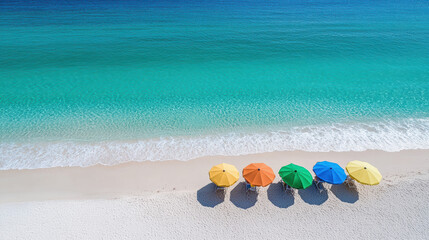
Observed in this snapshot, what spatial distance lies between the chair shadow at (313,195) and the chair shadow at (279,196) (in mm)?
641

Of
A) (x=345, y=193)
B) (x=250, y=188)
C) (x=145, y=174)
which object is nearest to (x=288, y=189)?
(x=250, y=188)

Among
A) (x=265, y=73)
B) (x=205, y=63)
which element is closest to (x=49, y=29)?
(x=205, y=63)

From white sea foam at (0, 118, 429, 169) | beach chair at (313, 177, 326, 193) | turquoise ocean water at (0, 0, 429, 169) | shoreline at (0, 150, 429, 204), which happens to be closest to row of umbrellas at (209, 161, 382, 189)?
beach chair at (313, 177, 326, 193)

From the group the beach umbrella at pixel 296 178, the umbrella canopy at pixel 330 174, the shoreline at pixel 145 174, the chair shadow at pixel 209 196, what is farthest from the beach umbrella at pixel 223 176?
the umbrella canopy at pixel 330 174

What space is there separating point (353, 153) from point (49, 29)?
4891 cm

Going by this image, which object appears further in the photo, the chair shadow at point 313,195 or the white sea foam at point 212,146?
the white sea foam at point 212,146

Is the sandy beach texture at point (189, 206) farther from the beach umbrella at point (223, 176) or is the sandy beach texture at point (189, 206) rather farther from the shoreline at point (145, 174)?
the beach umbrella at point (223, 176)

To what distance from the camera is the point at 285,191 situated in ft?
40.0

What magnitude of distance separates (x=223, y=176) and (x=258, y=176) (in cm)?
176

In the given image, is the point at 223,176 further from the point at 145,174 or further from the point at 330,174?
the point at 330,174

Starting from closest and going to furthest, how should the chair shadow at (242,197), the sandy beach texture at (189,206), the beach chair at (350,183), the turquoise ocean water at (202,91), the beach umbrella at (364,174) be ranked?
the sandy beach texture at (189,206) < the beach umbrella at (364,174) < the chair shadow at (242,197) < the beach chair at (350,183) < the turquoise ocean water at (202,91)

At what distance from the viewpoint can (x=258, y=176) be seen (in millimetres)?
11336

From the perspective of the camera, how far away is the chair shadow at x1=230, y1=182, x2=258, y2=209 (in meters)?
11.5

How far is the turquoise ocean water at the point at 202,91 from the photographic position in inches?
617
